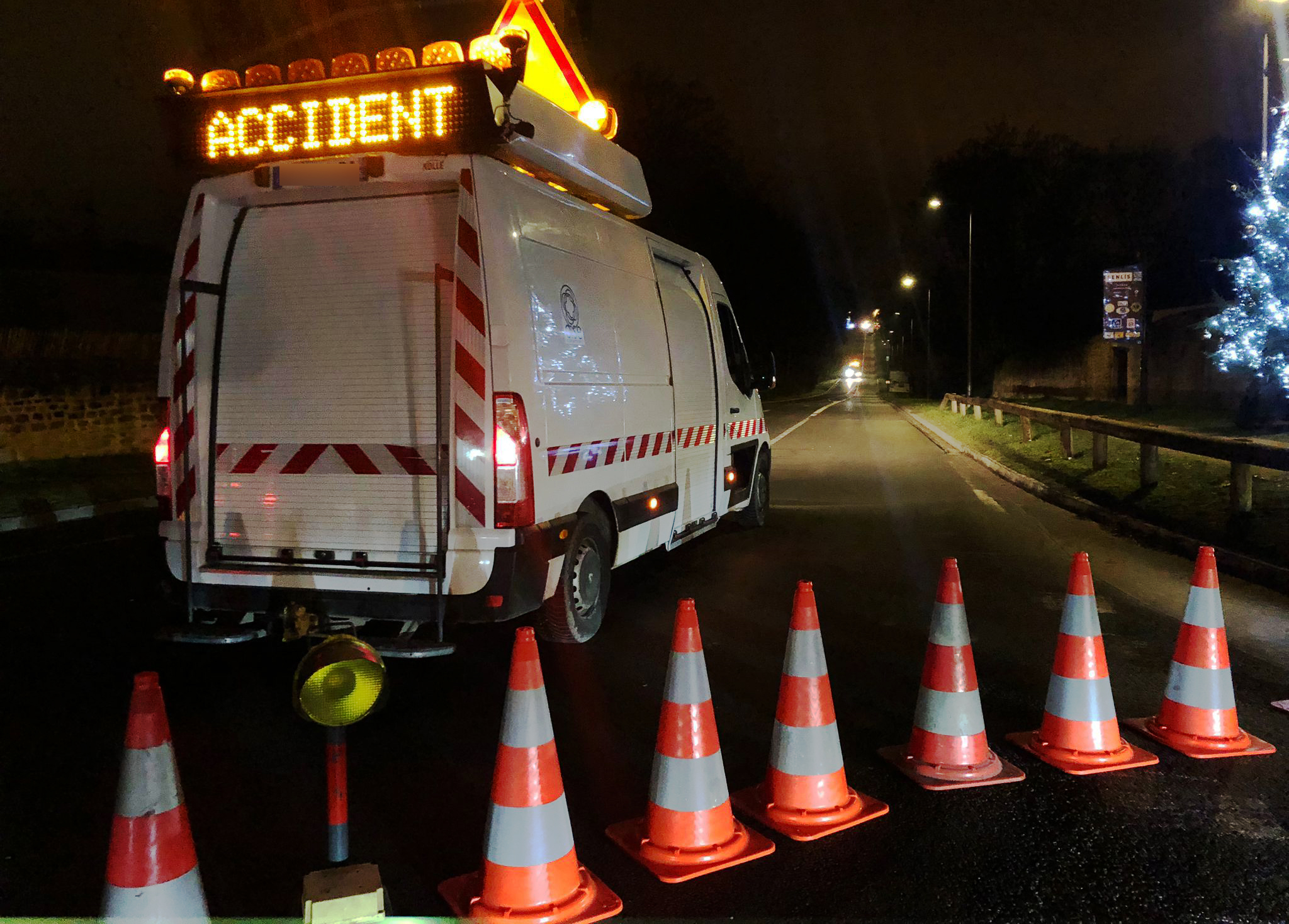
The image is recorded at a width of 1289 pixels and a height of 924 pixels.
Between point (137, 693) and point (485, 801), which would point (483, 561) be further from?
point (137, 693)

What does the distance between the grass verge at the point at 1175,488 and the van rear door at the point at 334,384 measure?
732 cm

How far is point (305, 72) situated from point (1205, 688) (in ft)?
17.4

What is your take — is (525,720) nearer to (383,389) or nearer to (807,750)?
(807,750)

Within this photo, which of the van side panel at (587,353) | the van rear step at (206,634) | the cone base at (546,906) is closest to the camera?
the cone base at (546,906)

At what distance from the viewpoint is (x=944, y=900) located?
3234 millimetres

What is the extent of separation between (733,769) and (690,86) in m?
37.1

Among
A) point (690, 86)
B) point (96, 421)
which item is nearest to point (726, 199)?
point (690, 86)

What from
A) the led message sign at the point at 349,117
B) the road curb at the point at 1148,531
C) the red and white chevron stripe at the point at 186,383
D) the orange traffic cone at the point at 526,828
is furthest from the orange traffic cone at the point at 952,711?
the road curb at the point at 1148,531

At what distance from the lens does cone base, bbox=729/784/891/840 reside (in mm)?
3693

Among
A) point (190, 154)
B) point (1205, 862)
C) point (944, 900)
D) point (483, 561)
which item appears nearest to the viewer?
point (944, 900)

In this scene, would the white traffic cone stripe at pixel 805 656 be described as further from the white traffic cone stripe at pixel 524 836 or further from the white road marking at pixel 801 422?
the white road marking at pixel 801 422

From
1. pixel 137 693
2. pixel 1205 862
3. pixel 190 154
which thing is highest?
pixel 190 154

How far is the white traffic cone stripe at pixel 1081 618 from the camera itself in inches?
172

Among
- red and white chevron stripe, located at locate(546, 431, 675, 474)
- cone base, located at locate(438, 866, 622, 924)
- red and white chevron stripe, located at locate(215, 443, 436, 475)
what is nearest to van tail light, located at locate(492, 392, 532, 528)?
red and white chevron stripe, located at locate(546, 431, 675, 474)
